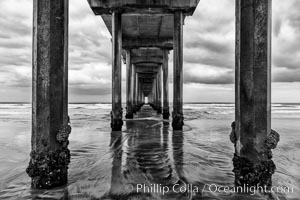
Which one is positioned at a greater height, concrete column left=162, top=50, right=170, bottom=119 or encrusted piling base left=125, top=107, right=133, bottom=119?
concrete column left=162, top=50, right=170, bottom=119

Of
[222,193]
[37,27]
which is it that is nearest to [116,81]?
[37,27]

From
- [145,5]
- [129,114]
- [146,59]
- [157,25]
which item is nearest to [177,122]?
[145,5]

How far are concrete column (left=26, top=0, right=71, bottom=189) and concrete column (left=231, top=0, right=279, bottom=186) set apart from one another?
2.66 meters

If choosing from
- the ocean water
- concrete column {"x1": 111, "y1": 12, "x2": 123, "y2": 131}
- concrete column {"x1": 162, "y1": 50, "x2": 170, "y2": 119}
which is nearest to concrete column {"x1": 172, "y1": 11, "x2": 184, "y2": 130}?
concrete column {"x1": 111, "y1": 12, "x2": 123, "y2": 131}

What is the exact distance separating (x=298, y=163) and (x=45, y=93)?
5.70 m

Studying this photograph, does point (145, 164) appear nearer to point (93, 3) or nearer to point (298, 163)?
point (298, 163)

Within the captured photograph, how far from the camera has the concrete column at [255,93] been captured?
313 centimetres

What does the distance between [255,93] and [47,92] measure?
2.97 m

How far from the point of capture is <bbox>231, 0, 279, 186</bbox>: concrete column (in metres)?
3.13

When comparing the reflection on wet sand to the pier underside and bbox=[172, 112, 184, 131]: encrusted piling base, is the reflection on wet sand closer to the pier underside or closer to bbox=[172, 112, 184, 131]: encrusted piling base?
the pier underside

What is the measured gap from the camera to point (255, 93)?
10.3ft

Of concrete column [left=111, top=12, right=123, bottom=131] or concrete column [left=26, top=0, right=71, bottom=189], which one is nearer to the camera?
concrete column [left=26, top=0, right=71, bottom=189]

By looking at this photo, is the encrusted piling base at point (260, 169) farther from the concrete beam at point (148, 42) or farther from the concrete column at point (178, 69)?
the concrete beam at point (148, 42)

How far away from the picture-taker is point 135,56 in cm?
2584
